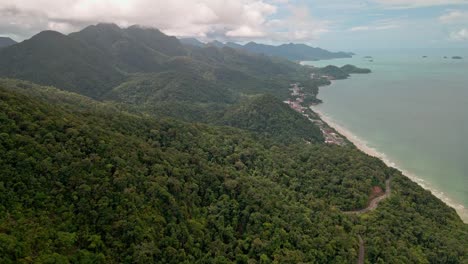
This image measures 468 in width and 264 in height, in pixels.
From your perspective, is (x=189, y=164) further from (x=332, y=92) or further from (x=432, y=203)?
(x=332, y=92)

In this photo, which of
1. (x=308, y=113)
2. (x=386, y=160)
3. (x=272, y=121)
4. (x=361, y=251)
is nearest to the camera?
(x=361, y=251)

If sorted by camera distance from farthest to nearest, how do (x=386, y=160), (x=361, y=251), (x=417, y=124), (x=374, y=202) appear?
1. (x=417, y=124)
2. (x=386, y=160)
3. (x=374, y=202)
4. (x=361, y=251)

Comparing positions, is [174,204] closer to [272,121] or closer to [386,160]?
[386,160]

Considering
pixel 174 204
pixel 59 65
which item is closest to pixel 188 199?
pixel 174 204

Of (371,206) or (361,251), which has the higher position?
(371,206)

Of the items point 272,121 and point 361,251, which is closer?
point 361,251

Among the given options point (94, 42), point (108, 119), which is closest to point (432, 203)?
point (108, 119)
